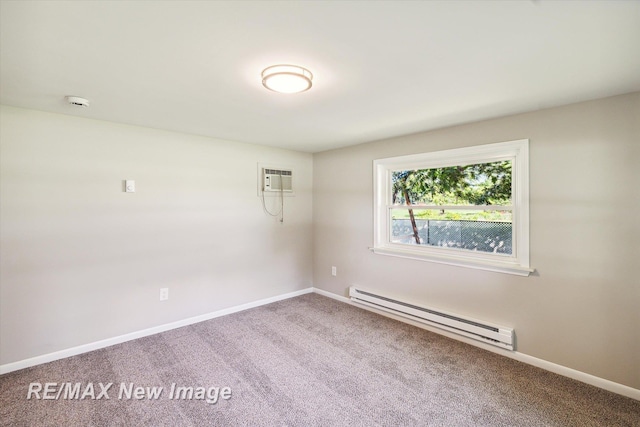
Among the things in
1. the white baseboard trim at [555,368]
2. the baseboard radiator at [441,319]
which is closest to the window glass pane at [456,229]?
the baseboard radiator at [441,319]

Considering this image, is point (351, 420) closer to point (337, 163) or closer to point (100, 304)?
point (100, 304)

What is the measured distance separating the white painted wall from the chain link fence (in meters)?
1.79

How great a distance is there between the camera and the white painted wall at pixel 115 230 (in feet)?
7.87

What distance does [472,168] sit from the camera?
9.70 feet

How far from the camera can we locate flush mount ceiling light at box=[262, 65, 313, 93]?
1.71 metres

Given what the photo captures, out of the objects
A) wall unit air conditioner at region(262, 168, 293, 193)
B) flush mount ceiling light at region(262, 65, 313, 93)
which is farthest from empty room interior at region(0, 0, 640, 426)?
wall unit air conditioner at region(262, 168, 293, 193)

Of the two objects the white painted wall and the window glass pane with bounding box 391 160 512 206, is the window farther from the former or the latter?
the white painted wall

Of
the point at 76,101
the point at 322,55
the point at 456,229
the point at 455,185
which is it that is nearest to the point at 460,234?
the point at 456,229

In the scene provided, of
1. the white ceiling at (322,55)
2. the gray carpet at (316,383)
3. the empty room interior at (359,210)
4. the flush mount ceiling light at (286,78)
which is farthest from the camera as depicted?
the gray carpet at (316,383)

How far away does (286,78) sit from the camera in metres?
1.75

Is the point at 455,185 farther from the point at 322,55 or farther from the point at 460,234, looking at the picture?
the point at 322,55

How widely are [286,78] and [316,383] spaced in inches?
85.0

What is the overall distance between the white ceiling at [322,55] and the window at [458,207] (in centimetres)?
52

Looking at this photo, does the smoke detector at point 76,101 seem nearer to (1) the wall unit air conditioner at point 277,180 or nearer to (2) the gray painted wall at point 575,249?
(1) the wall unit air conditioner at point 277,180
